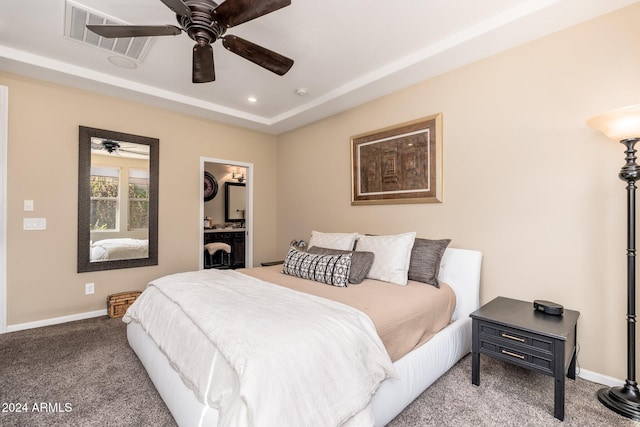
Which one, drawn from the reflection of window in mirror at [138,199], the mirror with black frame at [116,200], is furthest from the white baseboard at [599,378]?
the reflection of window in mirror at [138,199]

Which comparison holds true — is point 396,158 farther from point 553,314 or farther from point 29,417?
point 29,417

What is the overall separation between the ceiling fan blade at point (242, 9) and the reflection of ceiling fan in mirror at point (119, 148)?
2.53 meters

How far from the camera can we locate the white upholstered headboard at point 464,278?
2631 millimetres

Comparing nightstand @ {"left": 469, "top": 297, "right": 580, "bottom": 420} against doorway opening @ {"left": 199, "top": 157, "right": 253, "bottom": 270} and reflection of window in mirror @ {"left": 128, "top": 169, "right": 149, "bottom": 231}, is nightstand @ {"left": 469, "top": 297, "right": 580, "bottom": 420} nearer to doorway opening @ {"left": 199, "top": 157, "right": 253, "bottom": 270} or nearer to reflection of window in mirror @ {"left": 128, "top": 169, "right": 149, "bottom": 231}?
reflection of window in mirror @ {"left": 128, "top": 169, "right": 149, "bottom": 231}

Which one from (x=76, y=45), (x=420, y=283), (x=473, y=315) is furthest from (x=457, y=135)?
(x=76, y=45)

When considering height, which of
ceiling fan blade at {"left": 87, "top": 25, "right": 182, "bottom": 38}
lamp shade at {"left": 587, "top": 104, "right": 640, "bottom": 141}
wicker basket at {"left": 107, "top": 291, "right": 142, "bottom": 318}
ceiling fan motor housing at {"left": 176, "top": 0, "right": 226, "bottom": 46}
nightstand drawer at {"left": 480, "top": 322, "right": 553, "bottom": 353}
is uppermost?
ceiling fan motor housing at {"left": 176, "top": 0, "right": 226, "bottom": 46}

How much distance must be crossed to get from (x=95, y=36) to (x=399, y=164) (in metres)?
3.03

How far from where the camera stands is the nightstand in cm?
175

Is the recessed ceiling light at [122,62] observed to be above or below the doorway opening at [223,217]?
above

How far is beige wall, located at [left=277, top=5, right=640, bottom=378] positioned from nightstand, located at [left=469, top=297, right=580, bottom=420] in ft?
0.91

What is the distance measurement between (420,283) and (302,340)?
61.6 inches

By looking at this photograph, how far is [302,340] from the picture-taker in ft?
4.53

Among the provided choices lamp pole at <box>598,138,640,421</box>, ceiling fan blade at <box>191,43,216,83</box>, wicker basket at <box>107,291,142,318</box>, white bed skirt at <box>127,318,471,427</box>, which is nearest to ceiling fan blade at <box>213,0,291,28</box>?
ceiling fan blade at <box>191,43,216,83</box>

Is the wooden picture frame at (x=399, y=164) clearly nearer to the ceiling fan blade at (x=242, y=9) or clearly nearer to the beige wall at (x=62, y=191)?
the ceiling fan blade at (x=242, y=9)
